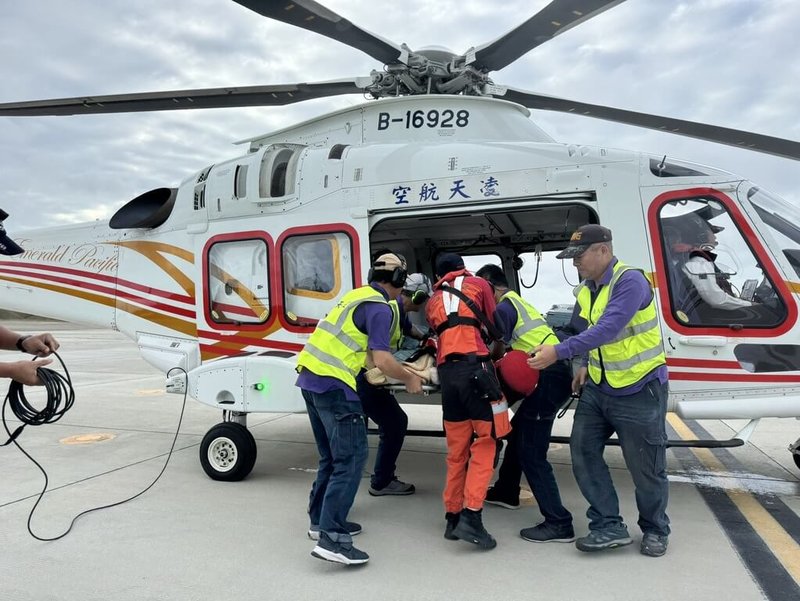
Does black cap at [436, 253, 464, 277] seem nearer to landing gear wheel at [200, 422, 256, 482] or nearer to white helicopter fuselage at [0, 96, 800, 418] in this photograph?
white helicopter fuselage at [0, 96, 800, 418]

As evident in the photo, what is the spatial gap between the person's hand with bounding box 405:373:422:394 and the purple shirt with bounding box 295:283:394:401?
28 cm

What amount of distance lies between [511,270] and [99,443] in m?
5.22

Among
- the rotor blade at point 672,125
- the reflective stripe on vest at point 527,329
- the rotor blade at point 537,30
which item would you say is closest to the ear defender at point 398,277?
the reflective stripe on vest at point 527,329

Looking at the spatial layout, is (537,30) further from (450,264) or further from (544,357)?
(544,357)

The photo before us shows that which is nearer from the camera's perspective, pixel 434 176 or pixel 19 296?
pixel 434 176

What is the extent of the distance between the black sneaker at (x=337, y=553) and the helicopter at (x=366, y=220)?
5.33ft

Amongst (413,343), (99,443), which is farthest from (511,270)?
(99,443)

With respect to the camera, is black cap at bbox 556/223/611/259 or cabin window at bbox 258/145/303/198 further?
cabin window at bbox 258/145/303/198

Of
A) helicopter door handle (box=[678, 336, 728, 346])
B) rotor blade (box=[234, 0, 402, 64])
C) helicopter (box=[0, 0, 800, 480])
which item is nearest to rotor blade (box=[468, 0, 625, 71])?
helicopter (box=[0, 0, 800, 480])

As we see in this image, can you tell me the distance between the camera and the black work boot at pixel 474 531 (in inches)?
137

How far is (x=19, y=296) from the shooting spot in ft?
21.3

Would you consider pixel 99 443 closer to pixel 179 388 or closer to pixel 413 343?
pixel 179 388

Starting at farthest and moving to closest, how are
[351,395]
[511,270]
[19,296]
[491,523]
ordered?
[511,270], [19,296], [491,523], [351,395]

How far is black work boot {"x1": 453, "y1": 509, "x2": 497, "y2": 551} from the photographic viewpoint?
348 centimetres
